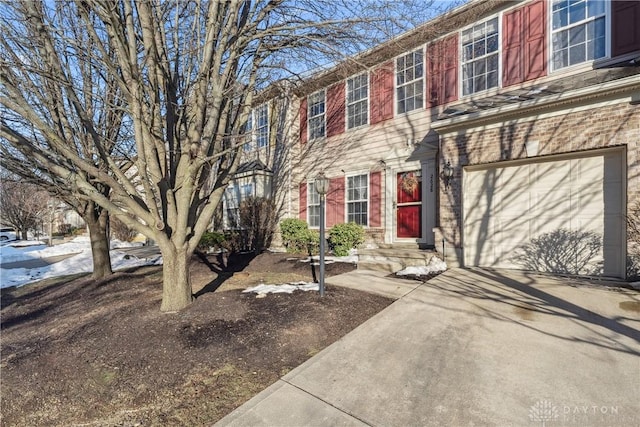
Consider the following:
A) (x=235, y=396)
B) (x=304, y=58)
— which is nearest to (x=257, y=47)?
A: (x=304, y=58)

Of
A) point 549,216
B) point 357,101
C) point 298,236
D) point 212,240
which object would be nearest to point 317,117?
point 357,101

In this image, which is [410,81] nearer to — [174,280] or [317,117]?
[317,117]

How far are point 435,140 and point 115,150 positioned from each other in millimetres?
7844

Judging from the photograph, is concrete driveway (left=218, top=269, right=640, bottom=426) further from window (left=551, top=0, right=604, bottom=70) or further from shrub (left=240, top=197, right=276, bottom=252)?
shrub (left=240, top=197, right=276, bottom=252)

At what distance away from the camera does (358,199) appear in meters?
9.52

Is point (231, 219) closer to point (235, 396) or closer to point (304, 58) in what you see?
point (304, 58)

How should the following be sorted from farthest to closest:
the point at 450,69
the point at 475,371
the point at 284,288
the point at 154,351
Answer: the point at 450,69 → the point at 284,288 → the point at 154,351 → the point at 475,371

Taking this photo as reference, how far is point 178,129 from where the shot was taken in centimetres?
487

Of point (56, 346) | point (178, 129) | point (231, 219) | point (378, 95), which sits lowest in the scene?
point (56, 346)

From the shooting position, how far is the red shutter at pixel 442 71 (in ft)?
24.8

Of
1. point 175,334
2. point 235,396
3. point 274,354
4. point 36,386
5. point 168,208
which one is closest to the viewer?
point 235,396

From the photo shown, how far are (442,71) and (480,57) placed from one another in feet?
2.99

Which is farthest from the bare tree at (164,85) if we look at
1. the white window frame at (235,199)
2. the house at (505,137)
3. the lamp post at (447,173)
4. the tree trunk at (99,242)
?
the white window frame at (235,199)

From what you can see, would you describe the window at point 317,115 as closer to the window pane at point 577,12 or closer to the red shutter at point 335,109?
the red shutter at point 335,109
